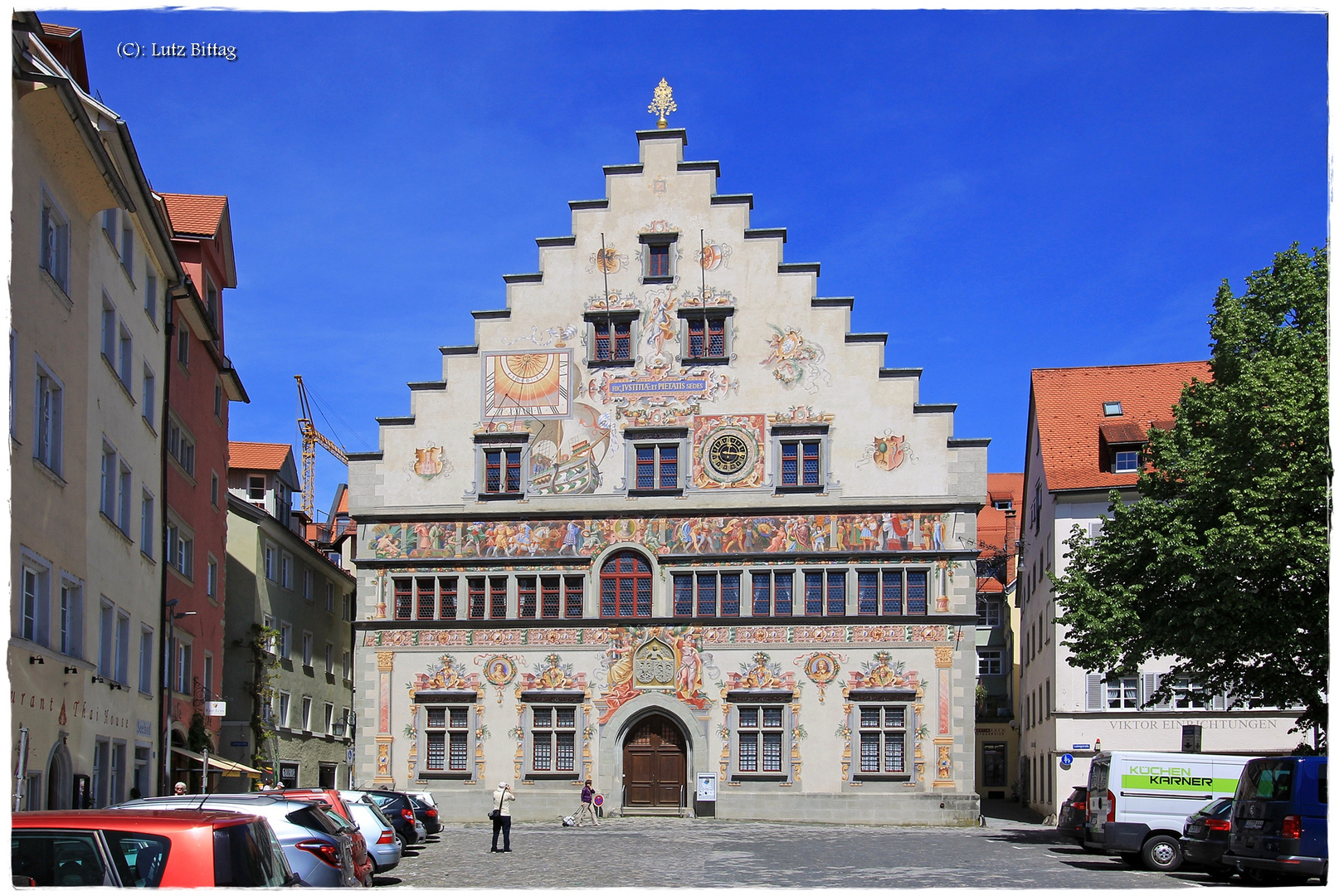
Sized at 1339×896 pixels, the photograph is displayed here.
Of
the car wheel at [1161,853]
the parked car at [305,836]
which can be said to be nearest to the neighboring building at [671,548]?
the car wheel at [1161,853]

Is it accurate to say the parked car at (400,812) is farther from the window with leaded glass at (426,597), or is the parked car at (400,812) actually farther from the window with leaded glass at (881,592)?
the window with leaded glass at (881,592)

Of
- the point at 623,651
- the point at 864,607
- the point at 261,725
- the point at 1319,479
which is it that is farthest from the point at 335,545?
the point at 1319,479

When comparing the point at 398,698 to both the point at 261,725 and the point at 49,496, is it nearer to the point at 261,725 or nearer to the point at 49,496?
the point at 261,725

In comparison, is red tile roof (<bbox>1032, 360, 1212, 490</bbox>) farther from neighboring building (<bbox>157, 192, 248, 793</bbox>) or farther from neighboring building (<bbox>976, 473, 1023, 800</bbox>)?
neighboring building (<bbox>157, 192, 248, 793</bbox>)

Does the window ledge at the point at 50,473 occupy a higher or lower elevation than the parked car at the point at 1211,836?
higher

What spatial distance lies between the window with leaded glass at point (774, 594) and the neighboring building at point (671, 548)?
7 centimetres

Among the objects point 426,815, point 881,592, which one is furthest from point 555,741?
point 881,592

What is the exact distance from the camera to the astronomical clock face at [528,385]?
4206 centimetres

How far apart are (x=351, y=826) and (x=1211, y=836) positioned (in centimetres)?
1171

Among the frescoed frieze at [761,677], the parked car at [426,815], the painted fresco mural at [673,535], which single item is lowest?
the parked car at [426,815]

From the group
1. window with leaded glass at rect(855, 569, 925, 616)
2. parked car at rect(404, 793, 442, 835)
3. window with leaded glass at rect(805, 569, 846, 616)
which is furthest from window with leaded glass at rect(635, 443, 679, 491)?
parked car at rect(404, 793, 442, 835)

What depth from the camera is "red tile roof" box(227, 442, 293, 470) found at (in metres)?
49.2

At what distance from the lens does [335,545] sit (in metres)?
58.8

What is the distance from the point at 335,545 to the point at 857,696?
25.9 metres
